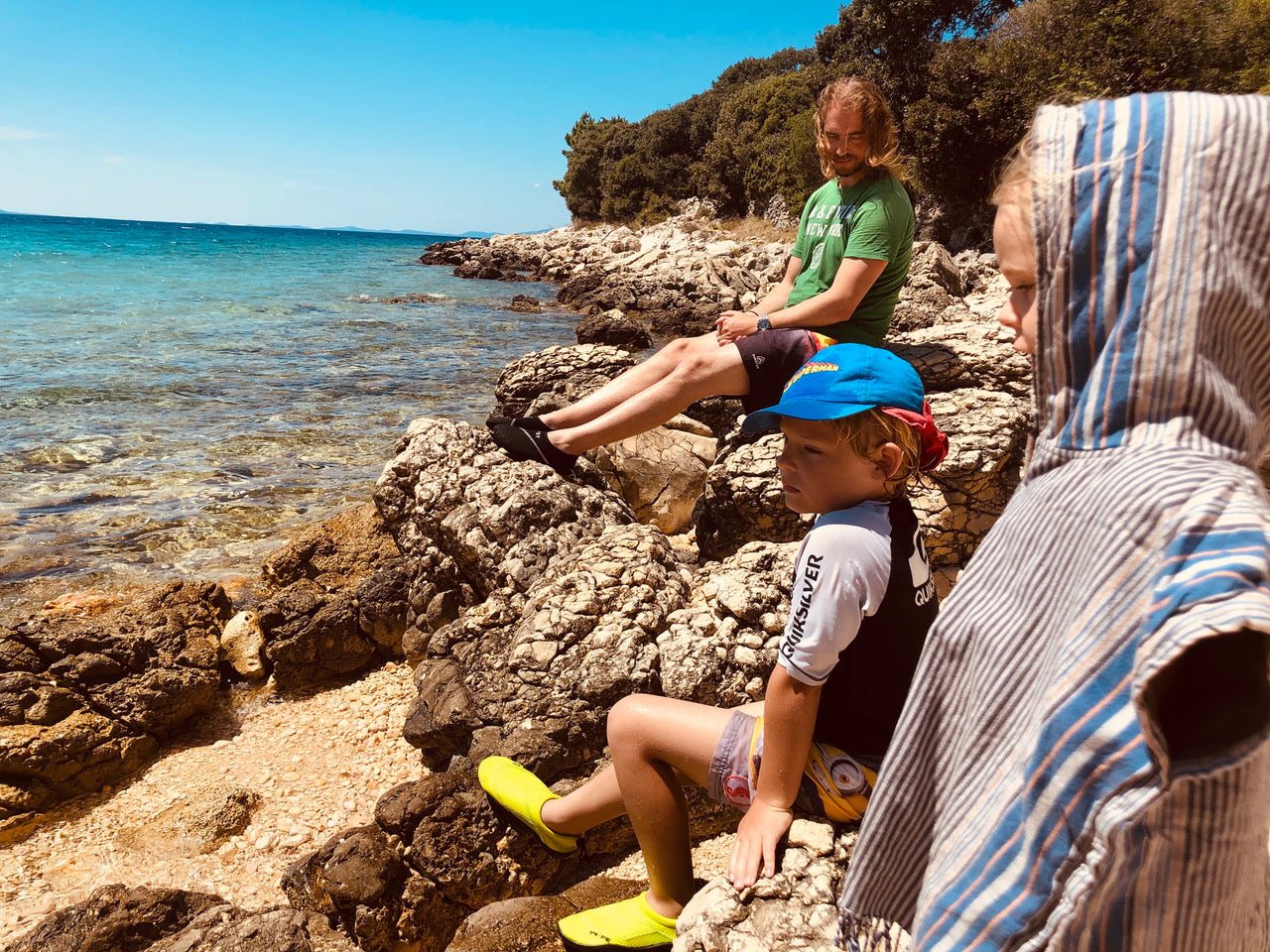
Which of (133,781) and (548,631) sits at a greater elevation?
(548,631)

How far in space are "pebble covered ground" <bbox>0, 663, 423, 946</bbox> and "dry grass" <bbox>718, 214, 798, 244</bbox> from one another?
986 inches

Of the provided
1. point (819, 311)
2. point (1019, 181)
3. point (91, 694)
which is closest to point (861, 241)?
point (819, 311)

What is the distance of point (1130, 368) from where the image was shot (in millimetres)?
890

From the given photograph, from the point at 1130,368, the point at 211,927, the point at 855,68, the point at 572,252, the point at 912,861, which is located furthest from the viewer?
the point at 572,252

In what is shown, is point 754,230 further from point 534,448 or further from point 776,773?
point 776,773

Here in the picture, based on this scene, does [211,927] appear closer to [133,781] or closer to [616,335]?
[133,781]

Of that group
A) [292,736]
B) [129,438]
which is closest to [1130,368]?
[292,736]

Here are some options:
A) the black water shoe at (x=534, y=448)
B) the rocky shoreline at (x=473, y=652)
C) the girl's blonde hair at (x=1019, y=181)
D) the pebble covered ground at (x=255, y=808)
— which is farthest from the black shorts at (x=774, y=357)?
the girl's blonde hair at (x=1019, y=181)

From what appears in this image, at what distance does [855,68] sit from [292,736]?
84.4 ft

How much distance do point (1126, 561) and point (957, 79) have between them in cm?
2043

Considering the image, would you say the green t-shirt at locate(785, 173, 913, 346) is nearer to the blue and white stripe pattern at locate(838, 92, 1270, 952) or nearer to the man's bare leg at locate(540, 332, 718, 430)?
the man's bare leg at locate(540, 332, 718, 430)

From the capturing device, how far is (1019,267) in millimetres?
1083

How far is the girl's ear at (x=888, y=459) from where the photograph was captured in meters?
1.90

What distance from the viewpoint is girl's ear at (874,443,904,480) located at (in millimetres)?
1903
